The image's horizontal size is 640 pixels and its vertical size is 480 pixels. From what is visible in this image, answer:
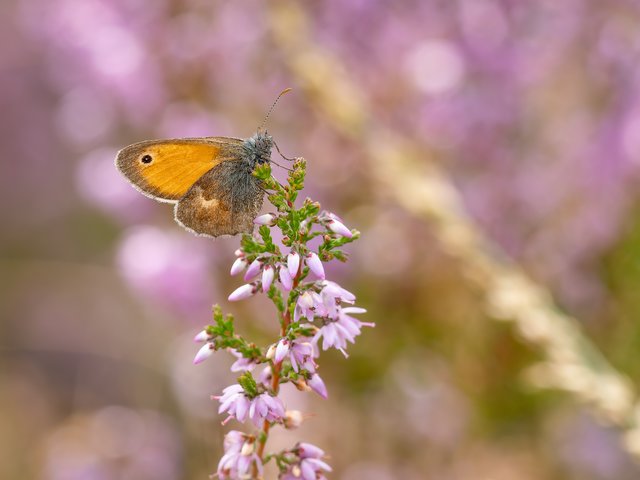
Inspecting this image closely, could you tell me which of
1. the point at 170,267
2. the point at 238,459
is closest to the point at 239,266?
the point at 238,459

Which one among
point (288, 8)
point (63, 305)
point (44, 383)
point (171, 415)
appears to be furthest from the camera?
point (63, 305)

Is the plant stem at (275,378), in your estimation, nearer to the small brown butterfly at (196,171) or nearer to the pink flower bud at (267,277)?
the pink flower bud at (267,277)

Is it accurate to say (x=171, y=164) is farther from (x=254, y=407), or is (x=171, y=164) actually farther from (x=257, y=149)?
(x=254, y=407)

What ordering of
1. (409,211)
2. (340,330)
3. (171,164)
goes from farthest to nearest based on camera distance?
(409,211) < (171,164) < (340,330)

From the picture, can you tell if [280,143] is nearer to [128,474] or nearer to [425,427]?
[425,427]

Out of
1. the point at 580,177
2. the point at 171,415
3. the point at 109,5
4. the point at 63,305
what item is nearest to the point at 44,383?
the point at 63,305
